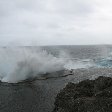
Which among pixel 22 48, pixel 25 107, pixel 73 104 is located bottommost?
pixel 25 107

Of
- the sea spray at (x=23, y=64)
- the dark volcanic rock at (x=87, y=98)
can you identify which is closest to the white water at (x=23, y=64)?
the sea spray at (x=23, y=64)

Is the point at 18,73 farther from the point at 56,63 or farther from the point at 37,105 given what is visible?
the point at 37,105

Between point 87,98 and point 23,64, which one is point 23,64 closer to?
point 23,64

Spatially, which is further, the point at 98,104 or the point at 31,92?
the point at 31,92

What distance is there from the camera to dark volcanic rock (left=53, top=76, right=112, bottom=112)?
2193 centimetres

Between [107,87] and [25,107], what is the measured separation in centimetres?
1206

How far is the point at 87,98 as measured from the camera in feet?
80.2

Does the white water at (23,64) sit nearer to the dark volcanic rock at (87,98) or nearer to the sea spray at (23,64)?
the sea spray at (23,64)

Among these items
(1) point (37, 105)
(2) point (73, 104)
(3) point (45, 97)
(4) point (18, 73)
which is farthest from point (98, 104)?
(4) point (18, 73)

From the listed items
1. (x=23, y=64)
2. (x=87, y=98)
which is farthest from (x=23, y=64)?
(x=87, y=98)

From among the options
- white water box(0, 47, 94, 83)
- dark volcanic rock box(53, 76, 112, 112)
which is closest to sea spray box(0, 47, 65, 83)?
white water box(0, 47, 94, 83)

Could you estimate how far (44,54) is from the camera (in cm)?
7325

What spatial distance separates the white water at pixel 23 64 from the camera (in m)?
55.8

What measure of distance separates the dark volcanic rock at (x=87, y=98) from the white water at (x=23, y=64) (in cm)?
2575
